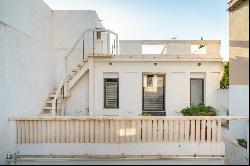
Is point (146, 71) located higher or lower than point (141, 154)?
higher

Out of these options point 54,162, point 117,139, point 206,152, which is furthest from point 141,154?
point 54,162

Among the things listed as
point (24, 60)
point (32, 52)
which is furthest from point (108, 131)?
point (32, 52)

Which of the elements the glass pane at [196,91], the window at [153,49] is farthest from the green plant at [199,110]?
the window at [153,49]

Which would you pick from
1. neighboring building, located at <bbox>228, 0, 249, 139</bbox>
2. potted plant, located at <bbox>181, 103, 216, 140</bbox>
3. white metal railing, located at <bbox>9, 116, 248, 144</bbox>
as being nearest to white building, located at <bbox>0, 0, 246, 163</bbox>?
potted plant, located at <bbox>181, 103, 216, 140</bbox>

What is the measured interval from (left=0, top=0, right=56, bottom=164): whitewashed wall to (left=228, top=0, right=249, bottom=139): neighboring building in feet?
22.3

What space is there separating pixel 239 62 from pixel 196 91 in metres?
4.48

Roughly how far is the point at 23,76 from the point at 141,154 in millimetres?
4937

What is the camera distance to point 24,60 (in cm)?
1029

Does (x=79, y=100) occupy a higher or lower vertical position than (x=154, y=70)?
lower

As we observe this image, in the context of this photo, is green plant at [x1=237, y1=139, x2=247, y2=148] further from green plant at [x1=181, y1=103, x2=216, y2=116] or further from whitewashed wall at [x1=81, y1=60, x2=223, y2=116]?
whitewashed wall at [x1=81, y1=60, x2=223, y2=116]

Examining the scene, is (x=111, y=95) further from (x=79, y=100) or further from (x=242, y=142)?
(x=242, y=142)

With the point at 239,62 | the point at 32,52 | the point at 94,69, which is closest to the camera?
the point at 239,62

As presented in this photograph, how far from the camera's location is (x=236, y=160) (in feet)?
28.0

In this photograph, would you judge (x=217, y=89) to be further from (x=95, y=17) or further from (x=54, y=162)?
(x=54, y=162)
